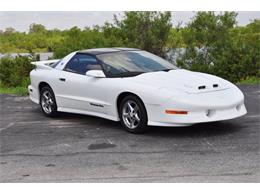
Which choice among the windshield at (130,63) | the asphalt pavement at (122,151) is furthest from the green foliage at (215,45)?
the windshield at (130,63)

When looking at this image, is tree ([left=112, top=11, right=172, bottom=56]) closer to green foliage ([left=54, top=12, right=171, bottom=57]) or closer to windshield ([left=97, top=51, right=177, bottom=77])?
green foliage ([left=54, top=12, right=171, bottom=57])

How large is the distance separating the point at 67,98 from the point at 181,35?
13.2 meters

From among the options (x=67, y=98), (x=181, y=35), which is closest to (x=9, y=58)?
(x=181, y=35)

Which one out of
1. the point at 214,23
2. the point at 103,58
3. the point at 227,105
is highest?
the point at 214,23

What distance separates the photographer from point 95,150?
24.7 ft

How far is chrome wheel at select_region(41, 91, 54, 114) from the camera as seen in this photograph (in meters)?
10.1

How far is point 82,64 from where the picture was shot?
9.59 m

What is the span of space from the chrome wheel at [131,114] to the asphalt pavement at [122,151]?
0.18 meters

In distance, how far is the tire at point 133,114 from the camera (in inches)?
324

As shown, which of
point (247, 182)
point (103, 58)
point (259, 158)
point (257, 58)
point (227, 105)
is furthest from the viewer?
point (257, 58)

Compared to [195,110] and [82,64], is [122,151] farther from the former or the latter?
[82,64]

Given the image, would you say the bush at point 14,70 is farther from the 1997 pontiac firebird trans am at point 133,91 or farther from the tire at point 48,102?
the 1997 pontiac firebird trans am at point 133,91

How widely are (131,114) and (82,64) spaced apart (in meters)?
1.70

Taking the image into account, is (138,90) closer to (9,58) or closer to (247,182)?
(247,182)
